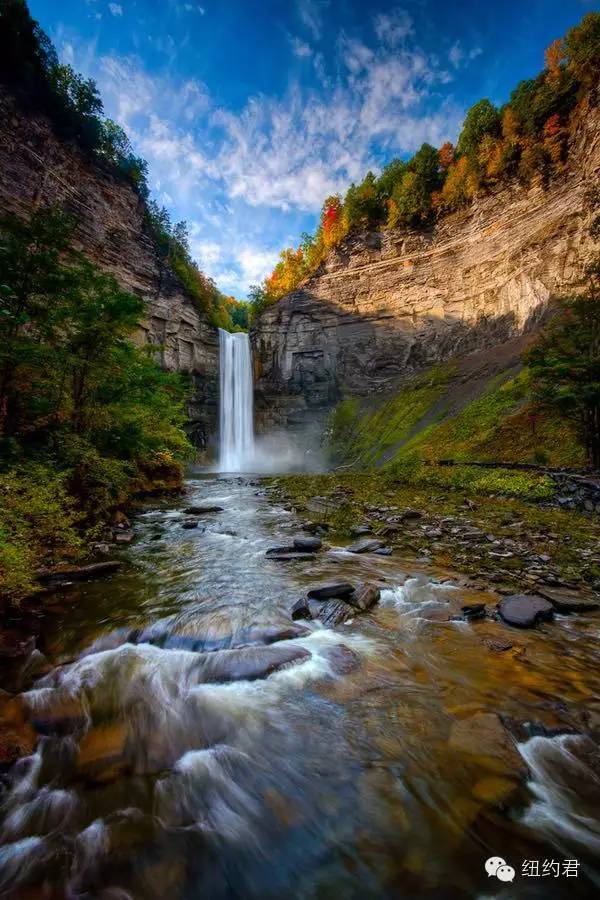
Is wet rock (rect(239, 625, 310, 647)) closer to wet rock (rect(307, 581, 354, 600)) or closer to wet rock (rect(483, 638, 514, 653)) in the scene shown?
wet rock (rect(307, 581, 354, 600))

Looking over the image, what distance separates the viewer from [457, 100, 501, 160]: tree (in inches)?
1116

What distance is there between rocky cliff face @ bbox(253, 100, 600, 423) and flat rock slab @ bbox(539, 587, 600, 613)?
67.2ft

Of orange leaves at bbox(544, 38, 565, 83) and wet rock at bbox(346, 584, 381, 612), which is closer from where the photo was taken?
wet rock at bbox(346, 584, 381, 612)

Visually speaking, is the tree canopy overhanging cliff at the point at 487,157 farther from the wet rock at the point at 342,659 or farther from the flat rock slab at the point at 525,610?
the wet rock at the point at 342,659

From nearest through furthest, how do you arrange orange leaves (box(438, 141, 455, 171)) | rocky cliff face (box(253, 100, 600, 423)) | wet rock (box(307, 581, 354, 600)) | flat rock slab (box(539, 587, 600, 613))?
flat rock slab (box(539, 587, 600, 613)), wet rock (box(307, 581, 354, 600)), rocky cliff face (box(253, 100, 600, 423)), orange leaves (box(438, 141, 455, 171))

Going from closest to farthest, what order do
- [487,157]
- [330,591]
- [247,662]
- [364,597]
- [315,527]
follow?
1. [247,662]
2. [364,597]
3. [330,591]
4. [315,527]
5. [487,157]

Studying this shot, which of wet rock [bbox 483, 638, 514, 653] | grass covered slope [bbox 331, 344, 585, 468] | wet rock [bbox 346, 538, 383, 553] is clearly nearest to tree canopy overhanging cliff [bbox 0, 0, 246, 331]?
grass covered slope [bbox 331, 344, 585, 468]

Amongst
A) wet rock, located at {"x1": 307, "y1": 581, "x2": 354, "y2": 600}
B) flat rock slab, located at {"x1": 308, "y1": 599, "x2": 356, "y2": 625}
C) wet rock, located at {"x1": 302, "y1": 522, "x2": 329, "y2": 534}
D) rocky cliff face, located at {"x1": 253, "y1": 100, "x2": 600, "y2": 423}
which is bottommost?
wet rock, located at {"x1": 302, "y1": 522, "x2": 329, "y2": 534}

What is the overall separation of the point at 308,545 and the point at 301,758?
458 cm

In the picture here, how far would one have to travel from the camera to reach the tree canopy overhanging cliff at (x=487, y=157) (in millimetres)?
22953

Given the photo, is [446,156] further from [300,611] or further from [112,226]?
[300,611]

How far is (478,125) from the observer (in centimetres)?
2892
